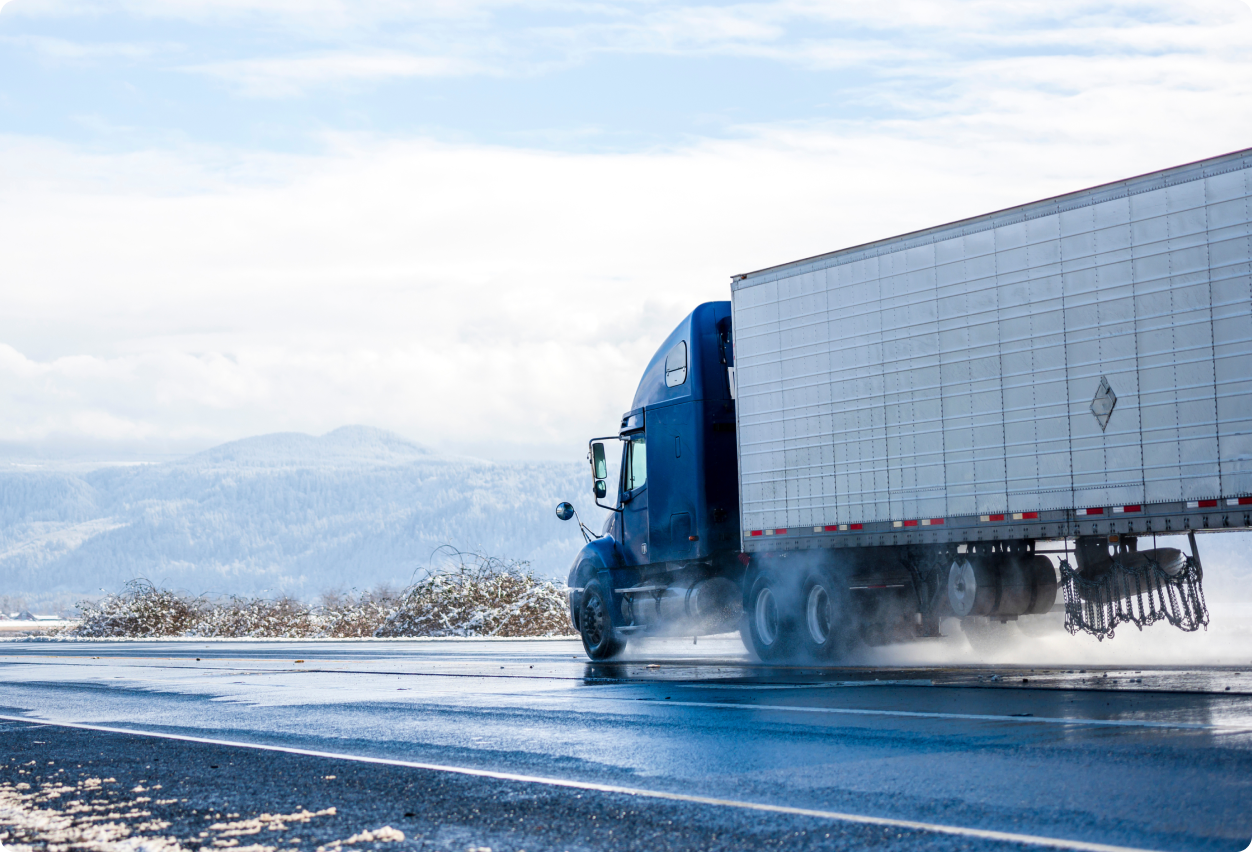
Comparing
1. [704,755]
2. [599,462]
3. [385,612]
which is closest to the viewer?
[704,755]

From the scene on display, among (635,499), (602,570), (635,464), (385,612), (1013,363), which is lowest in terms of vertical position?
(385,612)

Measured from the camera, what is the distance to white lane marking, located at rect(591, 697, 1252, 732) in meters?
8.52

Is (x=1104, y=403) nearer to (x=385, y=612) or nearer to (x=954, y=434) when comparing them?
(x=954, y=434)

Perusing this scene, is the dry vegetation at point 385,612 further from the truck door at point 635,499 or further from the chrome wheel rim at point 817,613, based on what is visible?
the chrome wheel rim at point 817,613

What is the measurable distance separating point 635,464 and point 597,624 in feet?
7.92

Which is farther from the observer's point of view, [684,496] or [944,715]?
[684,496]

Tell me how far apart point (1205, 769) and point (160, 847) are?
17.2ft

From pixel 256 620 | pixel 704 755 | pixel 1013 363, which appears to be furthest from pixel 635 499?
pixel 256 620

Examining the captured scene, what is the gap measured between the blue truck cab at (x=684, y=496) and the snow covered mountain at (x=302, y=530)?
124 m

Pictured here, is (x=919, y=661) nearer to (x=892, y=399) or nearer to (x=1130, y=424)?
(x=892, y=399)

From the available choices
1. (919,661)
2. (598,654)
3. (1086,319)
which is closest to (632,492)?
(598,654)

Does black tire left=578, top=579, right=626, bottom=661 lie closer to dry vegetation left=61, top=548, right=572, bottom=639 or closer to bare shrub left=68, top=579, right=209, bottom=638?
dry vegetation left=61, top=548, right=572, bottom=639

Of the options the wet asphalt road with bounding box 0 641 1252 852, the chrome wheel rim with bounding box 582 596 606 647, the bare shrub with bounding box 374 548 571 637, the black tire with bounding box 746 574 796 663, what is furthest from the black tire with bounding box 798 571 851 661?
the bare shrub with bounding box 374 548 571 637

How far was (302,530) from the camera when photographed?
171 meters
